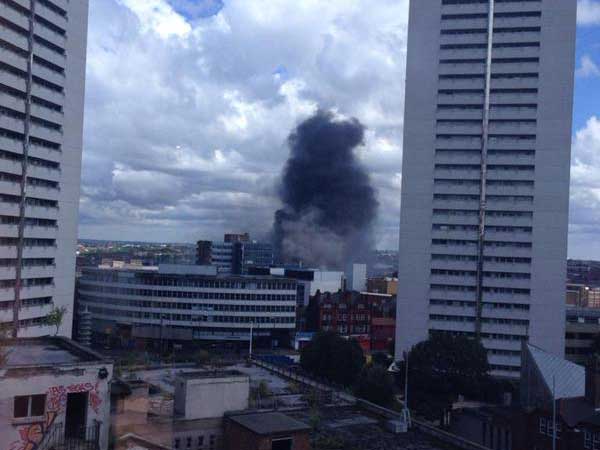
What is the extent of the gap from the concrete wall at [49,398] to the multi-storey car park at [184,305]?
2236cm

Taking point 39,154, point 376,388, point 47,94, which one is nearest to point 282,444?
point 376,388

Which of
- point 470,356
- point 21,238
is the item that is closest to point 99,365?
point 470,356

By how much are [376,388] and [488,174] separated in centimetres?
1363

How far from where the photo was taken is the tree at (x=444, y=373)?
1581cm

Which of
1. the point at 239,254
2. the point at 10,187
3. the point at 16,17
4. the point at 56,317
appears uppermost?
the point at 16,17

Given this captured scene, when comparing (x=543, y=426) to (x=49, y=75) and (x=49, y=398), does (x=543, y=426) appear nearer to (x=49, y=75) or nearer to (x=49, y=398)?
(x=49, y=398)

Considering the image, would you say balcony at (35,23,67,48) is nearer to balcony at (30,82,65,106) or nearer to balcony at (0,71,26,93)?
balcony at (30,82,65,106)

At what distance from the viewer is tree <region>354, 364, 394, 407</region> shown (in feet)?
48.1

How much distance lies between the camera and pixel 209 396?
700 cm

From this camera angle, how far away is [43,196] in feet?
64.2

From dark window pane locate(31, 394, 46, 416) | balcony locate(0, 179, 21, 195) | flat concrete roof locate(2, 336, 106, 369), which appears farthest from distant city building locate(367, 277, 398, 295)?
dark window pane locate(31, 394, 46, 416)

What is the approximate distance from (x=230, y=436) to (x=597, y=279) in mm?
56301

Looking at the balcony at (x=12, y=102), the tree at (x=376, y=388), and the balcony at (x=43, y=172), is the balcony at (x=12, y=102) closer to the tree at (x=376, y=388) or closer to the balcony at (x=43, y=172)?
the balcony at (x=43, y=172)

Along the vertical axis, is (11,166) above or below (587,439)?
above
